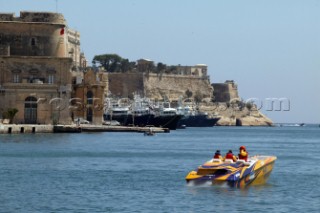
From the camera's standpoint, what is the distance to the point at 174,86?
184m

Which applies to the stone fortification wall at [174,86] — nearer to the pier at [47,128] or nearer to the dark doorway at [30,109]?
the pier at [47,128]

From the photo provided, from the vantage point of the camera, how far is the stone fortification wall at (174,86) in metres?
178

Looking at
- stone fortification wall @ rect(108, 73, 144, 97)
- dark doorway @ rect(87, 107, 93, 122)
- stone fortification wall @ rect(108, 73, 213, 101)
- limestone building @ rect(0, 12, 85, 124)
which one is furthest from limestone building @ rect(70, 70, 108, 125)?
stone fortification wall @ rect(108, 73, 144, 97)

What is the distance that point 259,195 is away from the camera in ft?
111

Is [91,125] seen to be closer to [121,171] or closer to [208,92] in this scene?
[121,171]

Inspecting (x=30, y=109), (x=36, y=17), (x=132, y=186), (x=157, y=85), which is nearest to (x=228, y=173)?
(x=132, y=186)

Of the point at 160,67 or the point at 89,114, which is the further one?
the point at 160,67

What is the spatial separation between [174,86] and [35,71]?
9311 centimetres

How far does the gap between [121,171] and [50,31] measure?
52.8m

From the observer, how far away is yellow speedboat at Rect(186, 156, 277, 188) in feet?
112

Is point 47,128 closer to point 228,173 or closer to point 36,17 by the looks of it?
point 36,17

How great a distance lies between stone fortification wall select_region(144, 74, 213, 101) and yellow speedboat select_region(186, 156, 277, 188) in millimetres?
137892

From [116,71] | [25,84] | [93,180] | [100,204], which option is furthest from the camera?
[116,71]

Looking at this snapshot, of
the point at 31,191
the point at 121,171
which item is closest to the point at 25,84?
the point at 121,171
